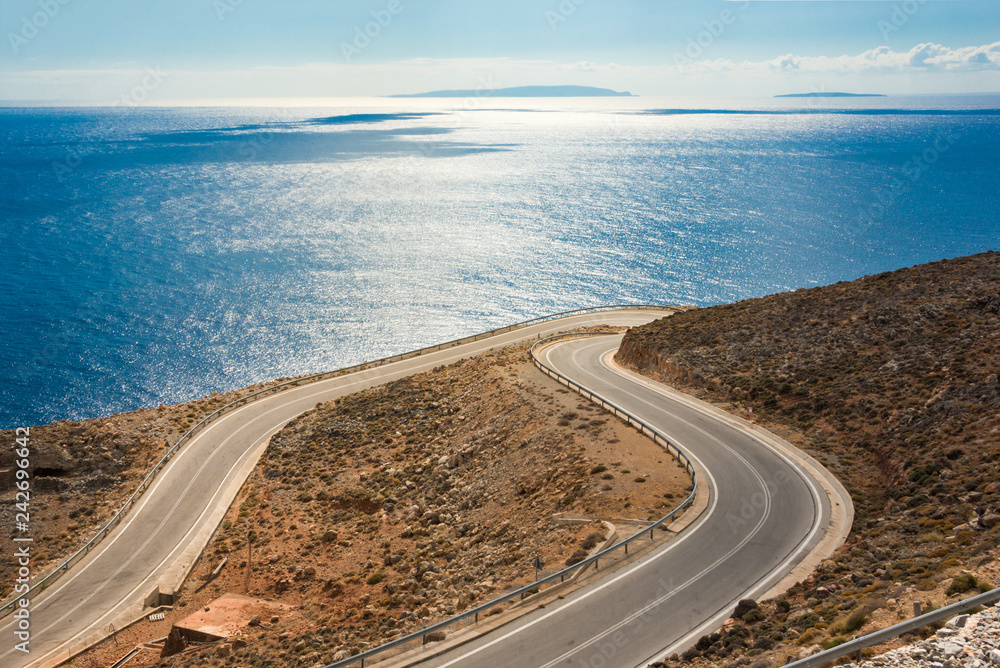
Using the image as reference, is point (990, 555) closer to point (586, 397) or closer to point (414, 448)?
point (586, 397)

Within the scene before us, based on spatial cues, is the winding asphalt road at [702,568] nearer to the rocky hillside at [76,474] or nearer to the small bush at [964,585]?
the small bush at [964,585]

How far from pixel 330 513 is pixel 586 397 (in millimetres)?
16326

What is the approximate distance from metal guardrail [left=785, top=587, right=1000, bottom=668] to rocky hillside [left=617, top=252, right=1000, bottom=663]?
3.25 ft

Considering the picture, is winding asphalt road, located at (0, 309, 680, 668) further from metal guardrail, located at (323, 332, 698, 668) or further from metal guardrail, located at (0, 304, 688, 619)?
metal guardrail, located at (323, 332, 698, 668)

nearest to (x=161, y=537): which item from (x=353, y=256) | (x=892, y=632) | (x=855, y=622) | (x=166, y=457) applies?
(x=166, y=457)

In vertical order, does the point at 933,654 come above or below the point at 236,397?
above

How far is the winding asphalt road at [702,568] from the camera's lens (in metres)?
17.6

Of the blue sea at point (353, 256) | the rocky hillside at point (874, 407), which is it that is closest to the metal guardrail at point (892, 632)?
the rocky hillside at point (874, 407)

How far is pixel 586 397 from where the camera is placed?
39562 millimetres

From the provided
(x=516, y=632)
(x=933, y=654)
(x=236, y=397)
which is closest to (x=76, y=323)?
(x=236, y=397)

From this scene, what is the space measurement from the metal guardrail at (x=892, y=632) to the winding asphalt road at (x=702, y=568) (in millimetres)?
4897

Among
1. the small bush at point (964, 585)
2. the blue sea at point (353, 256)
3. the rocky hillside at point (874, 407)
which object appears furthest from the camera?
the blue sea at point (353, 256)

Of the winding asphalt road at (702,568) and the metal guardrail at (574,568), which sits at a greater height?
the metal guardrail at (574,568)

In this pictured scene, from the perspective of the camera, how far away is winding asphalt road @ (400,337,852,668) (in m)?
17.6
